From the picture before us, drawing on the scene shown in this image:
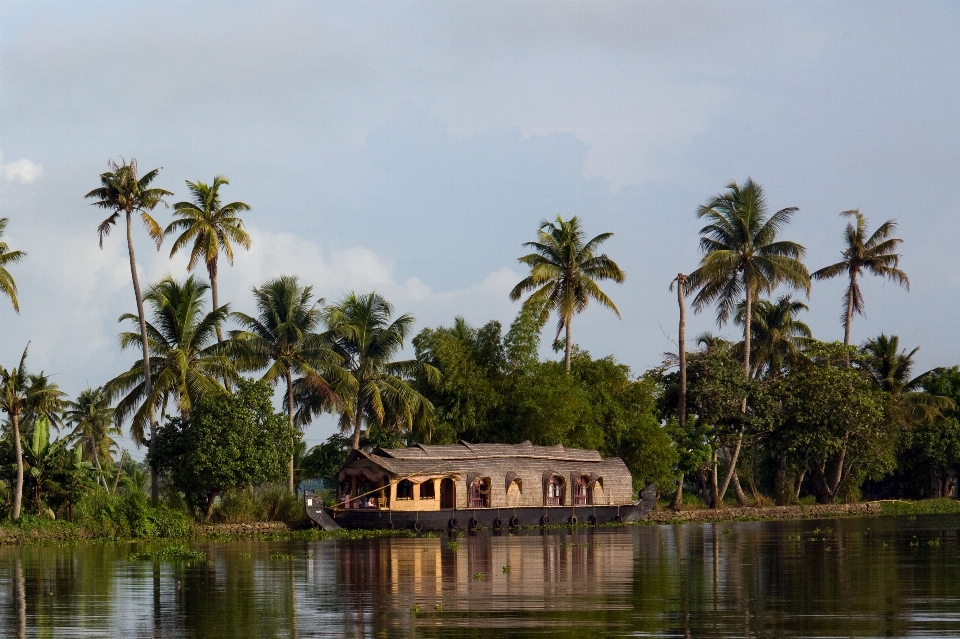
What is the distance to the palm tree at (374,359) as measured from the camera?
47156 millimetres

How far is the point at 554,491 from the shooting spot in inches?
1772

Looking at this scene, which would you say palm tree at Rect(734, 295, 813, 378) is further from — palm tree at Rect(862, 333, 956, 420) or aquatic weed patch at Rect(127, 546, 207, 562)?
aquatic weed patch at Rect(127, 546, 207, 562)

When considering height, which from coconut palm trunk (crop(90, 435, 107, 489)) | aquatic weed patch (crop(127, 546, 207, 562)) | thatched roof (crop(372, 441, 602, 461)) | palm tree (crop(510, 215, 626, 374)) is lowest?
aquatic weed patch (crop(127, 546, 207, 562))

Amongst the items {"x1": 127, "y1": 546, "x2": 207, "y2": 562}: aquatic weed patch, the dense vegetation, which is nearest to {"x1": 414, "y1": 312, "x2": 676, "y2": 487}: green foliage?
the dense vegetation

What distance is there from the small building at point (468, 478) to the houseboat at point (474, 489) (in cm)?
3

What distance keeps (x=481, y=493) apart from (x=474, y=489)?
463 millimetres

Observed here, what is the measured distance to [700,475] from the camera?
5547 cm

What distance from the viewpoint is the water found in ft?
48.7

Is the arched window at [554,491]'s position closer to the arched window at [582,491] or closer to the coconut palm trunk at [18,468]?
the arched window at [582,491]

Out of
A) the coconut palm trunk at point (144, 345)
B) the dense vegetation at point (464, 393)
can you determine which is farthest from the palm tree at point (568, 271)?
the coconut palm trunk at point (144, 345)

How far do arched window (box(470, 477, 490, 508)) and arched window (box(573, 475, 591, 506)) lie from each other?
174 inches

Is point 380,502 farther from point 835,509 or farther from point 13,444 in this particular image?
point 835,509

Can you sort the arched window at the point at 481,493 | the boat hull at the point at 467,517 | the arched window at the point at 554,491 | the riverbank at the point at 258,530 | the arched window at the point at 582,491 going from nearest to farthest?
the riverbank at the point at 258,530 < the boat hull at the point at 467,517 < the arched window at the point at 481,493 < the arched window at the point at 554,491 < the arched window at the point at 582,491

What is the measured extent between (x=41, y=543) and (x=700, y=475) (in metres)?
30.8
